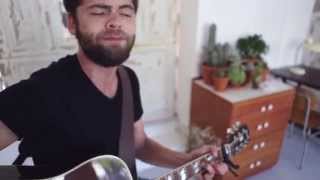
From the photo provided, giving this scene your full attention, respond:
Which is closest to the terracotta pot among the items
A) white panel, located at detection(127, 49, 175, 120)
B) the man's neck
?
white panel, located at detection(127, 49, 175, 120)

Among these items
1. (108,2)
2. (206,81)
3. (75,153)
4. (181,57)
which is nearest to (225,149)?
(75,153)

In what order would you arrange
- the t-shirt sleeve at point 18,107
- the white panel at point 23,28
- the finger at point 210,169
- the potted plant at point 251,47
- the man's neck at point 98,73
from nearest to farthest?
the t-shirt sleeve at point 18,107 < the man's neck at point 98,73 < the finger at point 210,169 < the white panel at point 23,28 < the potted plant at point 251,47

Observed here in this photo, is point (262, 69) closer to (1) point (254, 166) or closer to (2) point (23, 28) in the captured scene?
(1) point (254, 166)

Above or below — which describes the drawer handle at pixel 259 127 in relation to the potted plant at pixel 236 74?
below

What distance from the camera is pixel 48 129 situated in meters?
0.81

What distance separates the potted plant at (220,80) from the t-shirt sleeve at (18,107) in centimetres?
108

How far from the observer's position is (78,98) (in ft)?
2.73

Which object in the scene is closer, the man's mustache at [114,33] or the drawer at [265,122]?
the man's mustache at [114,33]

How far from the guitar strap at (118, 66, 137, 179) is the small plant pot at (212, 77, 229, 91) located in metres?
0.78

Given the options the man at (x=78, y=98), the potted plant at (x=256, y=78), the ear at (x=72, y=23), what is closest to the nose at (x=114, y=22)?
the man at (x=78, y=98)

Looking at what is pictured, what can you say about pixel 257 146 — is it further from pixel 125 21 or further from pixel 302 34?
pixel 125 21

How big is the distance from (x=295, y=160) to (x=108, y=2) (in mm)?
1835

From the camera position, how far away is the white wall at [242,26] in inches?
68.4

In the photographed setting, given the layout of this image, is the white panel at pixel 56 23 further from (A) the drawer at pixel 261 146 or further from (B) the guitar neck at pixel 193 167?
(A) the drawer at pixel 261 146
